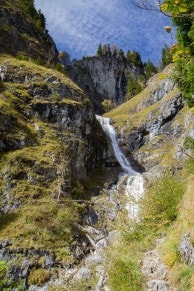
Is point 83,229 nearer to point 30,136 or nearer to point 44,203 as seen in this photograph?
point 44,203

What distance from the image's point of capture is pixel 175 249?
1017cm

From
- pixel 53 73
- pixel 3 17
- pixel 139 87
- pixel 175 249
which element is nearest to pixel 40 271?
pixel 175 249

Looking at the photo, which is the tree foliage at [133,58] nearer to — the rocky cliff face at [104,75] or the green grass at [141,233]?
the rocky cliff face at [104,75]

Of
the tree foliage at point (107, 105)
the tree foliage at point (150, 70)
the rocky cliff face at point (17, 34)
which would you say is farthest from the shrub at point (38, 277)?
the tree foliage at point (150, 70)

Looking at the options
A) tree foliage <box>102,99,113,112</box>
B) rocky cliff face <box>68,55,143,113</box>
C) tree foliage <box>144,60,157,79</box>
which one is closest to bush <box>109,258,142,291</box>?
tree foliage <box>102,99,113,112</box>

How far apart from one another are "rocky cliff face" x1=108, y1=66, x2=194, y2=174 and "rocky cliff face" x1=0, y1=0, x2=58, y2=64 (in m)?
20.6

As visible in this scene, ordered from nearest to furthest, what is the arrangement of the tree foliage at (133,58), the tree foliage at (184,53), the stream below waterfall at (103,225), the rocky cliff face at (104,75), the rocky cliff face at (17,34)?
1. the tree foliage at (184,53)
2. the stream below waterfall at (103,225)
3. the rocky cliff face at (17,34)
4. the rocky cliff face at (104,75)
5. the tree foliage at (133,58)

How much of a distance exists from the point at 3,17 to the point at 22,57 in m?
12.1

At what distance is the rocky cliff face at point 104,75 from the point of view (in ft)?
354

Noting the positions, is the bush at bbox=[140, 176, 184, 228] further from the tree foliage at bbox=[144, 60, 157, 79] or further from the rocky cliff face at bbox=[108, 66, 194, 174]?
the tree foliage at bbox=[144, 60, 157, 79]

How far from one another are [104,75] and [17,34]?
60109 mm

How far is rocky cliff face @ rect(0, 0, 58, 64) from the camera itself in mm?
57125

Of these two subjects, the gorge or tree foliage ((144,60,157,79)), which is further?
tree foliage ((144,60,157,79))

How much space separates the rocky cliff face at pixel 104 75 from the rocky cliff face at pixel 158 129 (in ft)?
113
